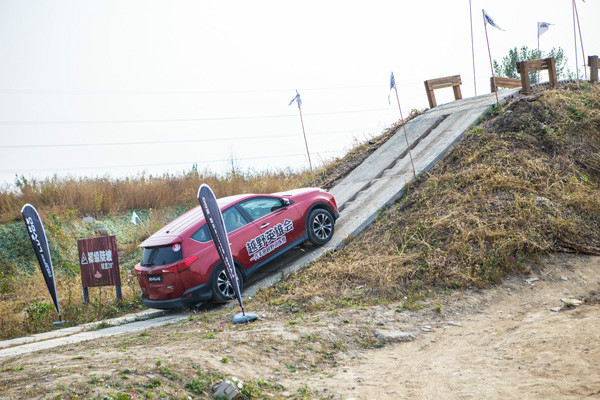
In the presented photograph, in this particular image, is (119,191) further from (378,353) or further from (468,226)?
(378,353)

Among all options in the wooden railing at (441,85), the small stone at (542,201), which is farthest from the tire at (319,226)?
the wooden railing at (441,85)

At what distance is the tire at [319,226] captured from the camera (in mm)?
10648

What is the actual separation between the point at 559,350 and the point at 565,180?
20.5 feet

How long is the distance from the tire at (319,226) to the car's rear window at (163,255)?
3.04 metres

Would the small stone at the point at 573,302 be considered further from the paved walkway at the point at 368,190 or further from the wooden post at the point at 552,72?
the wooden post at the point at 552,72

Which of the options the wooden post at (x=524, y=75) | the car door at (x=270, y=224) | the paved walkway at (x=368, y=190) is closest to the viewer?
the paved walkway at (x=368, y=190)

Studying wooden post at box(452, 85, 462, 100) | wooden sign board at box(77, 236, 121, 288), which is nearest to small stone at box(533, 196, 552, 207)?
wooden post at box(452, 85, 462, 100)

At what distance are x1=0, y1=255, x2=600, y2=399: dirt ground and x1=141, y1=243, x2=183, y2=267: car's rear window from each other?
1233 mm

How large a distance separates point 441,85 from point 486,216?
29.0 ft

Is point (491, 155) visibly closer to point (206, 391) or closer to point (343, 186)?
point (343, 186)

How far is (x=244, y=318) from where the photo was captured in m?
7.53

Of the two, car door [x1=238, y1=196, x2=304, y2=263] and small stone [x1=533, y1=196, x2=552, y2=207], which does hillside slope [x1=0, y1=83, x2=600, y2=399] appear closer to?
small stone [x1=533, y1=196, x2=552, y2=207]

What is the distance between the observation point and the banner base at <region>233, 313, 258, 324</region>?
7.51m

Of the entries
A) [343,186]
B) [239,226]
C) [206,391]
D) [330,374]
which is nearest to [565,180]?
[343,186]
